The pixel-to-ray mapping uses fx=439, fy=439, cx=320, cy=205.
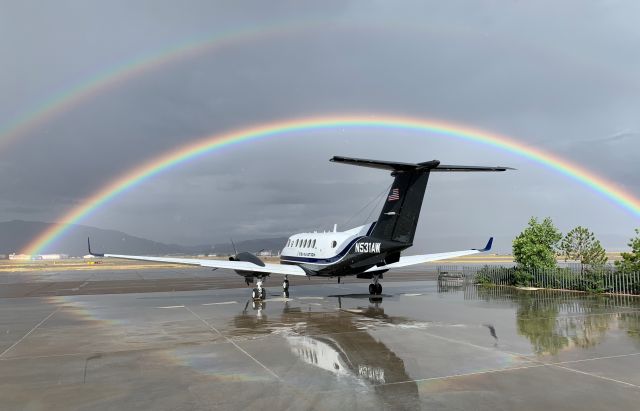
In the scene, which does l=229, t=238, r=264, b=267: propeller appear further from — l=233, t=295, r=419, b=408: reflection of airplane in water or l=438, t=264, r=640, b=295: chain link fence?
l=438, t=264, r=640, b=295: chain link fence

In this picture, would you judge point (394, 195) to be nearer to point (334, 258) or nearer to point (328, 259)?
point (334, 258)

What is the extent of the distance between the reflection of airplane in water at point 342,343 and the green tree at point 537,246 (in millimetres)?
15324

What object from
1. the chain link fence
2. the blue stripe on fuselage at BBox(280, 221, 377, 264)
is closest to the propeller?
the blue stripe on fuselage at BBox(280, 221, 377, 264)

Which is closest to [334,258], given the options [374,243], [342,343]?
[374,243]

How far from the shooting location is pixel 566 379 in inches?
344

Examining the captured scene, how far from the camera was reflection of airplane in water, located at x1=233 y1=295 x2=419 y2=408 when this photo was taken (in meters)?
8.89

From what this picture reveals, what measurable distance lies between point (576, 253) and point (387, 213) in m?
18.6

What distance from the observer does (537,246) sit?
30.3m

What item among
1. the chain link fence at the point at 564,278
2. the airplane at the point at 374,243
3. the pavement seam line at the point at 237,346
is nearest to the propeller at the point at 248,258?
the airplane at the point at 374,243

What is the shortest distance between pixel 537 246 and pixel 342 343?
2287 centimetres

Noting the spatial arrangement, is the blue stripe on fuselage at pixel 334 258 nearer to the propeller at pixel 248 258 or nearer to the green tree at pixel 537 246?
the propeller at pixel 248 258

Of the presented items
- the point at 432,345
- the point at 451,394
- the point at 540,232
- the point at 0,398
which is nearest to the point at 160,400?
the point at 0,398

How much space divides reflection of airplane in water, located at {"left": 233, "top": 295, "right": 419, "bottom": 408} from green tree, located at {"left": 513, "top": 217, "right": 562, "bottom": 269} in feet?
50.3

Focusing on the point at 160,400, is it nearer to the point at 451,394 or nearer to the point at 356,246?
the point at 451,394
